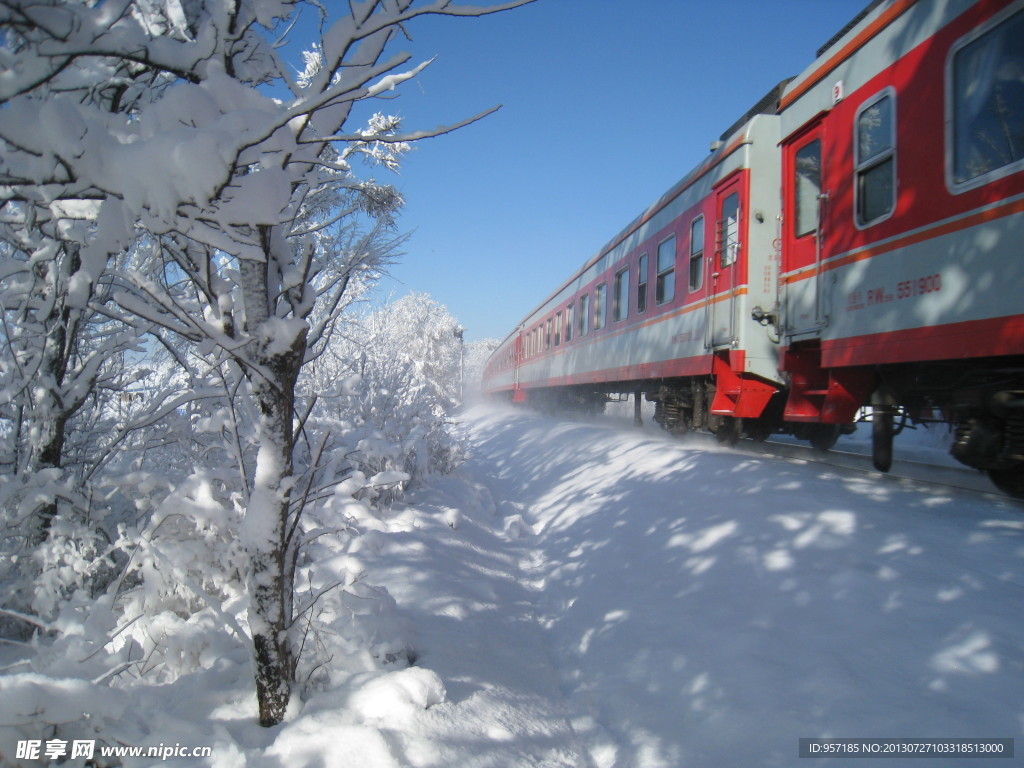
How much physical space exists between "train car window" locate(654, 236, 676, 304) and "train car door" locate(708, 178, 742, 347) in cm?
128

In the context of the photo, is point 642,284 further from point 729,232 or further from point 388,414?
point 388,414

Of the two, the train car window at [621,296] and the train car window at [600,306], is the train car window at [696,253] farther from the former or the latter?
the train car window at [600,306]

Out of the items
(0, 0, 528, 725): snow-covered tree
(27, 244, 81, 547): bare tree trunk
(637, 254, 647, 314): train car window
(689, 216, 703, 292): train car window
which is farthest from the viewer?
(637, 254, 647, 314): train car window

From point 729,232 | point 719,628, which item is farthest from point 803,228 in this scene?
point 719,628

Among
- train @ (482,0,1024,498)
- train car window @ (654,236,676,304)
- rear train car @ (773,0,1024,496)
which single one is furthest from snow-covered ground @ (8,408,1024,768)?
train car window @ (654,236,676,304)

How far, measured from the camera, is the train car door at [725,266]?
20.2 ft

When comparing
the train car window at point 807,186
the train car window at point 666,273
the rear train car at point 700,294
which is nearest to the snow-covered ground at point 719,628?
the rear train car at point 700,294

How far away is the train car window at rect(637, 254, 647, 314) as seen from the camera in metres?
9.12

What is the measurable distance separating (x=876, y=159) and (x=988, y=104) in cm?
90

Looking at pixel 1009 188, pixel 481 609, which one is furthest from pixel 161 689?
pixel 1009 188

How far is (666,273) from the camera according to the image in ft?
27.1

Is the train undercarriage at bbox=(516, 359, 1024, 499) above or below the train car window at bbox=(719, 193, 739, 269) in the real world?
below

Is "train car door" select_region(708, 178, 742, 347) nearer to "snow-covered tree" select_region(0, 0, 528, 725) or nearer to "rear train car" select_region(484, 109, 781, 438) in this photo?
"rear train car" select_region(484, 109, 781, 438)

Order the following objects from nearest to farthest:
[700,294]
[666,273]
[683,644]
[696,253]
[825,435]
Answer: [683,644], [825,435], [700,294], [696,253], [666,273]
